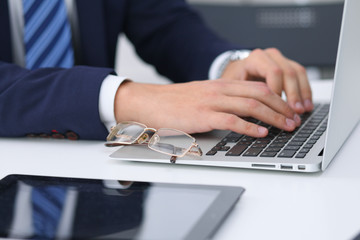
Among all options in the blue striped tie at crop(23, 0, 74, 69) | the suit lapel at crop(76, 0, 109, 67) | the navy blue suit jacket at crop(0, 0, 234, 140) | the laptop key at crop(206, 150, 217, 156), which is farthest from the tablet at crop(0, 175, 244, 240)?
the suit lapel at crop(76, 0, 109, 67)

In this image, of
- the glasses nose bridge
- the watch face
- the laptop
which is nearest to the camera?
the laptop

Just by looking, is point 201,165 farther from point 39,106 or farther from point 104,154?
point 39,106

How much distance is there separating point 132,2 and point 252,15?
0.51 metres

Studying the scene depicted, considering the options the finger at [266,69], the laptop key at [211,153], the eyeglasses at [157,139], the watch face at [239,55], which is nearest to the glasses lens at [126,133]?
the eyeglasses at [157,139]

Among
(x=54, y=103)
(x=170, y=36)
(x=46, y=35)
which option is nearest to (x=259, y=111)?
(x=54, y=103)

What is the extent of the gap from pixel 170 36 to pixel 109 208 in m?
1.04

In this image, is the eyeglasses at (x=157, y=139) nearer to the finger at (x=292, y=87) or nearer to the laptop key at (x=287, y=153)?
the laptop key at (x=287, y=153)

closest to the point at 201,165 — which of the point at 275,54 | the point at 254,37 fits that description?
the point at 275,54

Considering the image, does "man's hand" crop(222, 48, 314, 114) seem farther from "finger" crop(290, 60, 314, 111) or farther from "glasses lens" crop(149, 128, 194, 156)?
"glasses lens" crop(149, 128, 194, 156)

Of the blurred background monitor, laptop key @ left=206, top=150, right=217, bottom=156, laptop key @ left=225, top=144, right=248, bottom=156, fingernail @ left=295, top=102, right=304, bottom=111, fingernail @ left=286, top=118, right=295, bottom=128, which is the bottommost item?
the blurred background monitor

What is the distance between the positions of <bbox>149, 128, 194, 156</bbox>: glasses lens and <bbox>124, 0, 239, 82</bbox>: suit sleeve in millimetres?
627

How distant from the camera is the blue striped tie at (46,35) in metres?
1.24

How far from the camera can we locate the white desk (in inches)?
21.6

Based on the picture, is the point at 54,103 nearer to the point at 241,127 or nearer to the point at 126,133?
the point at 126,133
